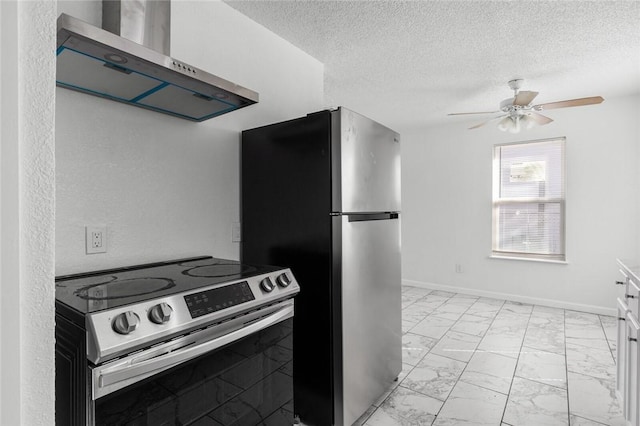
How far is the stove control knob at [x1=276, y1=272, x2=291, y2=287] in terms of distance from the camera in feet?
4.97

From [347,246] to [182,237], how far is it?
2.92 feet

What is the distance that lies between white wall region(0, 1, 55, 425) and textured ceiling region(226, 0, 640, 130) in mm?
1724

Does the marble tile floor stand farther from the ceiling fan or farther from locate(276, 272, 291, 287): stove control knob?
the ceiling fan

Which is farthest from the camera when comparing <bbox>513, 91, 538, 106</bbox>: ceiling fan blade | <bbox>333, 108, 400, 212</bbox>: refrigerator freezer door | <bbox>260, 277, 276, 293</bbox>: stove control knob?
<bbox>513, 91, 538, 106</bbox>: ceiling fan blade

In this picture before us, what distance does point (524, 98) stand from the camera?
3.04m

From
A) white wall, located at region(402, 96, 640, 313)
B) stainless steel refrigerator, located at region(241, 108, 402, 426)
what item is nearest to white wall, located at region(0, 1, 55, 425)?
stainless steel refrigerator, located at region(241, 108, 402, 426)

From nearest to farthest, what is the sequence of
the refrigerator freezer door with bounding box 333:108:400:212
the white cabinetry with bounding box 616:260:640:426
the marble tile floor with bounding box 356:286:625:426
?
the white cabinetry with bounding box 616:260:640:426, the refrigerator freezer door with bounding box 333:108:400:212, the marble tile floor with bounding box 356:286:625:426

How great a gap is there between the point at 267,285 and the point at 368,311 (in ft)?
2.71

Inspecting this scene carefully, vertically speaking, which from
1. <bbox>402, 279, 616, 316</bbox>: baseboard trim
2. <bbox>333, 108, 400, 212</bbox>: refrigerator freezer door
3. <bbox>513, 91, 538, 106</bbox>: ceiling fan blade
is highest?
<bbox>513, 91, 538, 106</bbox>: ceiling fan blade

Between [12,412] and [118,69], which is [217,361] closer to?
[12,412]

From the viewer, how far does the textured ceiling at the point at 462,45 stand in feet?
7.07

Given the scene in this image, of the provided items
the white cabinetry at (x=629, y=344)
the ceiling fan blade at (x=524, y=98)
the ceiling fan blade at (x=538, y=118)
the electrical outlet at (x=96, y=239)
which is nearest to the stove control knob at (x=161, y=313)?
the electrical outlet at (x=96, y=239)

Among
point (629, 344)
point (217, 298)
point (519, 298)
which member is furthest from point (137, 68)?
point (519, 298)

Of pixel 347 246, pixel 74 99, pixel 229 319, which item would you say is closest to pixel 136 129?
pixel 74 99
